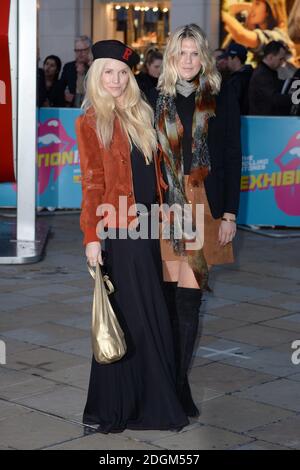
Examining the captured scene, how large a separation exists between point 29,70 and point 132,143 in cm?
481

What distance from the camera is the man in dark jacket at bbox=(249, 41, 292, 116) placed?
11961mm

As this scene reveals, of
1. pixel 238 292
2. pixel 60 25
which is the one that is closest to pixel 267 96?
pixel 238 292

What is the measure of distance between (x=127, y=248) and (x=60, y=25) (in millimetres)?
15347

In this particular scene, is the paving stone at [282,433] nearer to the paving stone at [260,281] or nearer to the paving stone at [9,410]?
the paving stone at [9,410]

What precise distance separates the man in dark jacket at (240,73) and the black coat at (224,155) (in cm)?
659

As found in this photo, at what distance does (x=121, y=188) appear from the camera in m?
5.12

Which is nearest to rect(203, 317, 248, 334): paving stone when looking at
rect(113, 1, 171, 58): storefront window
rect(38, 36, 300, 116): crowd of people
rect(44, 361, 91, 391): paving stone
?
rect(44, 361, 91, 391): paving stone

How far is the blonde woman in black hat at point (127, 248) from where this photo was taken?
508 centimetres

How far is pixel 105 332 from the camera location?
16.2 feet

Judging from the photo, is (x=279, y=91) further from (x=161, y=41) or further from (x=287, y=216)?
(x=161, y=41)

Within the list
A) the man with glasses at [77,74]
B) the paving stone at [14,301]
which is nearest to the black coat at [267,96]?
the man with glasses at [77,74]

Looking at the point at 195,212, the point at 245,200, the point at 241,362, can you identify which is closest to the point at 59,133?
the point at 245,200

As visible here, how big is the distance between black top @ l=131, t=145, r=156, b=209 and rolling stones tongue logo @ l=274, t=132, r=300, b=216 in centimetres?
642

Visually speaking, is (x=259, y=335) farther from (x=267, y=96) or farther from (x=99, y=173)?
(x=267, y=96)
